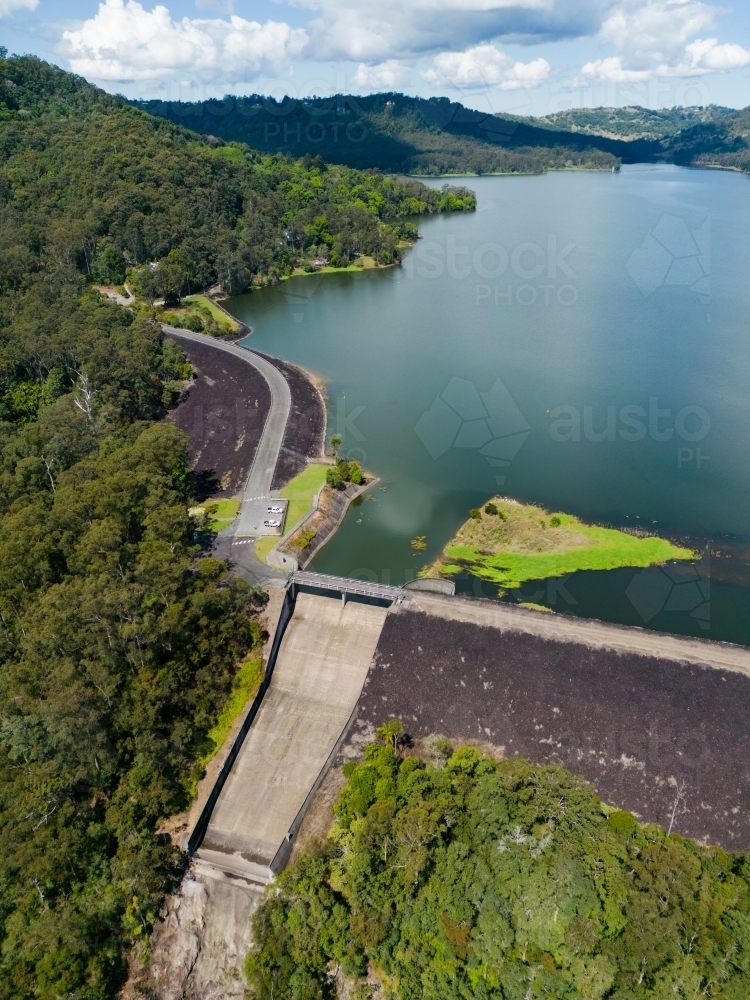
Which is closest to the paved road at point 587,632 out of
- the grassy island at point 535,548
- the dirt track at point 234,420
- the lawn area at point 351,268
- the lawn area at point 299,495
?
the grassy island at point 535,548

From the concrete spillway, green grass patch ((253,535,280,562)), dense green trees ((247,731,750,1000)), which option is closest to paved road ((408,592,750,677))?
the concrete spillway

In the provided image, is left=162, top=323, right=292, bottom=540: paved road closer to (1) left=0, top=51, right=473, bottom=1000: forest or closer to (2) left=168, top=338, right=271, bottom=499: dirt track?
(2) left=168, top=338, right=271, bottom=499: dirt track

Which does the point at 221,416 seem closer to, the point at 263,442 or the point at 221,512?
the point at 263,442

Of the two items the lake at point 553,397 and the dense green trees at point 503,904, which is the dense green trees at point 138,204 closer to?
the lake at point 553,397

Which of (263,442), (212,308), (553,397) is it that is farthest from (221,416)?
(212,308)

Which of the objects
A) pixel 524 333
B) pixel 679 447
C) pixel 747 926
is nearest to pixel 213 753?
pixel 747 926

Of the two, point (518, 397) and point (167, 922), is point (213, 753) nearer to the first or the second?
point (167, 922)
